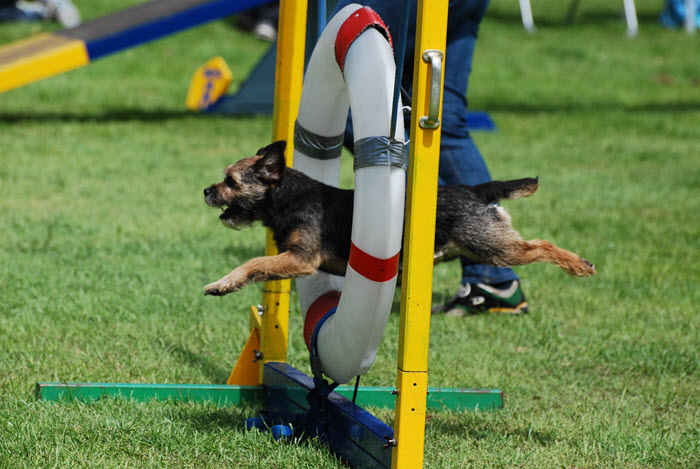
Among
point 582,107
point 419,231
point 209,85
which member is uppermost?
point 582,107

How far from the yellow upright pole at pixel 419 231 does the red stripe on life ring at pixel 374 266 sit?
52 mm

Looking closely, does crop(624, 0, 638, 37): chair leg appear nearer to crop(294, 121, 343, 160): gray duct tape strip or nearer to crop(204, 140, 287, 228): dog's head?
crop(294, 121, 343, 160): gray duct tape strip

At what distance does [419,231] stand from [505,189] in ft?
2.36

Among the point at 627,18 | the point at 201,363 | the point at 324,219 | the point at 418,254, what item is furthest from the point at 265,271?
the point at 627,18

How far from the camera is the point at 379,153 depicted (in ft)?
7.94

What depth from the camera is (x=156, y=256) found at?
17.2ft

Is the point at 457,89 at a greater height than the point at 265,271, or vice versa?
the point at 457,89

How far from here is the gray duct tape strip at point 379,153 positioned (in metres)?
2.42

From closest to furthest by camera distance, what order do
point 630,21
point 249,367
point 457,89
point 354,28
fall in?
1. point 354,28
2. point 249,367
3. point 457,89
4. point 630,21

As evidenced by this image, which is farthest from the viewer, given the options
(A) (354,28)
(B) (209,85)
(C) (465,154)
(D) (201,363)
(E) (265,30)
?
(E) (265,30)

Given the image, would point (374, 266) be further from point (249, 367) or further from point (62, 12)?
point (62, 12)

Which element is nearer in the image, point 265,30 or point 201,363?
point 201,363

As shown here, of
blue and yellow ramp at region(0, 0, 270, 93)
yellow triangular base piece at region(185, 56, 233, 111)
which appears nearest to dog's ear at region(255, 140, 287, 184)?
blue and yellow ramp at region(0, 0, 270, 93)

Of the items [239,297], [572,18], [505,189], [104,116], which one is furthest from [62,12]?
[505,189]
